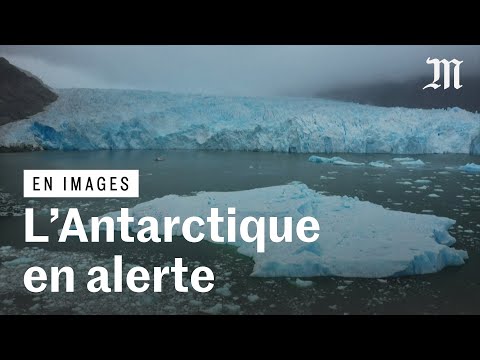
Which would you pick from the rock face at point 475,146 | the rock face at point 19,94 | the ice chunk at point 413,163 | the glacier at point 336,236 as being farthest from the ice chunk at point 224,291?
the rock face at point 19,94

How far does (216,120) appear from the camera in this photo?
21094 mm

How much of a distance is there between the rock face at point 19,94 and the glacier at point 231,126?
33.2 inches

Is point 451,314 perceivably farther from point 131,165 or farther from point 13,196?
point 131,165

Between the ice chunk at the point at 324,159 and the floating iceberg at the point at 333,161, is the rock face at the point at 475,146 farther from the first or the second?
the ice chunk at the point at 324,159

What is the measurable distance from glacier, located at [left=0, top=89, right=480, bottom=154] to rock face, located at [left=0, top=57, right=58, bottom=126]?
84 cm

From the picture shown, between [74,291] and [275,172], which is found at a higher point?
[275,172]

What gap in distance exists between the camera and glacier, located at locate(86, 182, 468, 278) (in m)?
3.68

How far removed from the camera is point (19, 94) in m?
21.7

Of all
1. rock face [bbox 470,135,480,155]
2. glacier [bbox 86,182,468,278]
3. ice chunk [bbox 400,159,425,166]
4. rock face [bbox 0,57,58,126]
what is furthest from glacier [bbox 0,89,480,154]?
glacier [bbox 86,182,468,278]

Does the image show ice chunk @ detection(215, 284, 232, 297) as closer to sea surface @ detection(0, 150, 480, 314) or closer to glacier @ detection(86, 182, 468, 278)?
sea surface @ detection(0, 150, 480, 314)

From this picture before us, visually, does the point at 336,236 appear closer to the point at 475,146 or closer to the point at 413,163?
the point at 413,163
